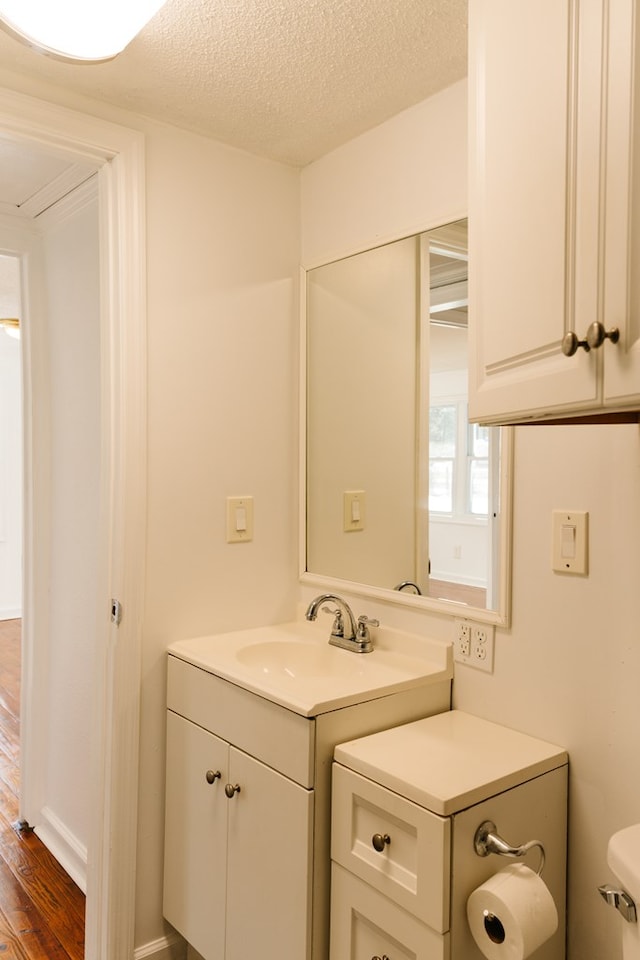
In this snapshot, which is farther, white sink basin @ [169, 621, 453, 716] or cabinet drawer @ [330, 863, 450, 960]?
white sink basin @ [169, 621, 453, 716]

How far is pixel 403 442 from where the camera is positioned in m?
1.90

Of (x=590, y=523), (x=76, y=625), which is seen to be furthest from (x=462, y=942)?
(x=76, y=625)

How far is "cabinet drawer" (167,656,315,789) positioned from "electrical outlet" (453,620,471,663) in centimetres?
45

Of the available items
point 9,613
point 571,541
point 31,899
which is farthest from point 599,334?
point 9,613

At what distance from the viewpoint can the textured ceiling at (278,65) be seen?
1.42 m

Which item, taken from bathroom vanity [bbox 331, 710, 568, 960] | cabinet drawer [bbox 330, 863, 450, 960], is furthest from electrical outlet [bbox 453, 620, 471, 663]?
cabinet drawer [bbox 330, 863, 450, 960]

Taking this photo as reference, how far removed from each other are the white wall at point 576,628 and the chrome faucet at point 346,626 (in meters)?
0.18

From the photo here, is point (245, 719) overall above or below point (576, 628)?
below

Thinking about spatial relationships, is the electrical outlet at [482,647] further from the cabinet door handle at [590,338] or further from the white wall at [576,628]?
the cabinet door handle at [590,338]

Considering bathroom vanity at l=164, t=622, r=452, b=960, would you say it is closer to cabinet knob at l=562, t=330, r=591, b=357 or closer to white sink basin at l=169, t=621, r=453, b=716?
white sink basin at l=169, t=621, r=453, b=716

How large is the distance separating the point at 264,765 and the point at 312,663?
1.46 ft

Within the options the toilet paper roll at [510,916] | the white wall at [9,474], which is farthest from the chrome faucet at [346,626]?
the white wall at [9,474]

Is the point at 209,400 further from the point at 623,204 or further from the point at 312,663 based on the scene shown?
the point at 623,204

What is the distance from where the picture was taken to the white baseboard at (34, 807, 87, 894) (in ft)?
7.62
